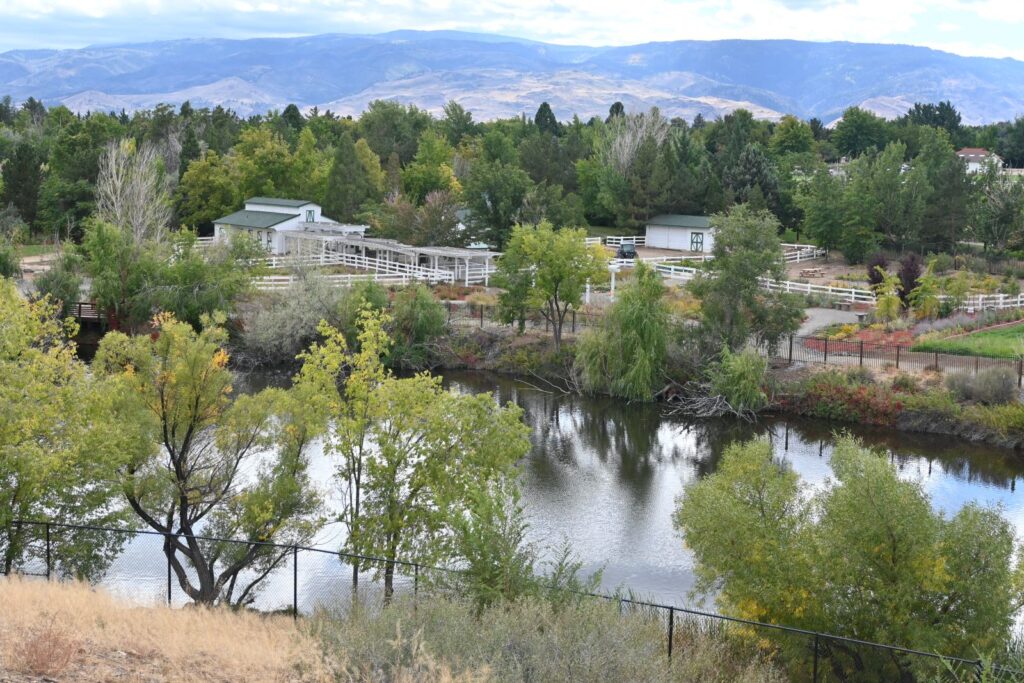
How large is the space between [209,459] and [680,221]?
58391 mm

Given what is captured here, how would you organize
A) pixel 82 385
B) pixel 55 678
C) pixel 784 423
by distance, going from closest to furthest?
pixel 55 678, pixel 82 385, pixel 784 423

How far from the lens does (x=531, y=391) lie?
4778cm

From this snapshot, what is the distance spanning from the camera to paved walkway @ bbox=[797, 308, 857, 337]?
51969mm

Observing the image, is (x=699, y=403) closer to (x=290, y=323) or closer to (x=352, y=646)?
(x=290, y=323)

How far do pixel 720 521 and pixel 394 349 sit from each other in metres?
32.3

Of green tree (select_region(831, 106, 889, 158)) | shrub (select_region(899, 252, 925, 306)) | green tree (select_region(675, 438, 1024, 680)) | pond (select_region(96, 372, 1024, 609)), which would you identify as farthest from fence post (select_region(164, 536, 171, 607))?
green tree (select_region(831, 106, 889, 158))

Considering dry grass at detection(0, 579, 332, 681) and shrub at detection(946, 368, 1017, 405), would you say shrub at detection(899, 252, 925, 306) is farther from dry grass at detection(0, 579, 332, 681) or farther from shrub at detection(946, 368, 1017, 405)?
dry grass at detection(0, 579, 332, 681)

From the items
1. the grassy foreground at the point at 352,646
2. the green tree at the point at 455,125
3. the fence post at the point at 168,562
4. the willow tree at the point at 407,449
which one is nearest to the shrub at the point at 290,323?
the willow tree at the point at 407,449

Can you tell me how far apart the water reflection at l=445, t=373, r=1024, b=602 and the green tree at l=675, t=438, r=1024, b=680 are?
5947 mm

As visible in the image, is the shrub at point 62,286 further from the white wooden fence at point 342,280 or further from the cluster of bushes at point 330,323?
the cluster of bushes at point 330,323

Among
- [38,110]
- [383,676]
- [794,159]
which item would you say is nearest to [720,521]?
[383,676]

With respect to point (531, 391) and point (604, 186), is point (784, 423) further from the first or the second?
point (604, 186)

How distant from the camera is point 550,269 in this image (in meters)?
50.3

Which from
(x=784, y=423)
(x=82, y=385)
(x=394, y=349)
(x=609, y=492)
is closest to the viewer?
(x=82, y=385)
